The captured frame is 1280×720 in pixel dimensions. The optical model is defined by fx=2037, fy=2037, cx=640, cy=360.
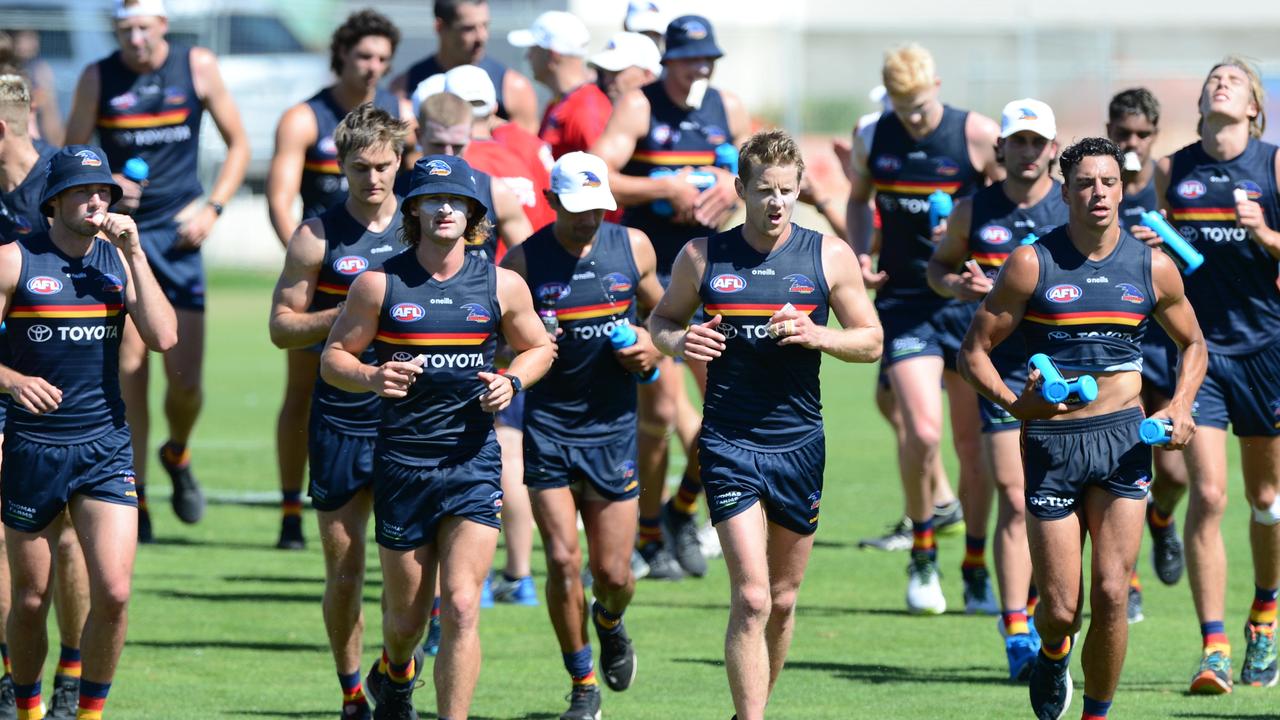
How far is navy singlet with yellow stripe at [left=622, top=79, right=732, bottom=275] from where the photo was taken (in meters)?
11.3

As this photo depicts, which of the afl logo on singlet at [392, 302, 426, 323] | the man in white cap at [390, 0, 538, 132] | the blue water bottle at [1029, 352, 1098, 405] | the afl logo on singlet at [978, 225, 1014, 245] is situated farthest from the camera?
the man in white cap at [390, 0, 538, 132]

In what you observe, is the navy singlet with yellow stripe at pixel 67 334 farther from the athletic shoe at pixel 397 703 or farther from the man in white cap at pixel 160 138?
the man in white cap at pixel 160 138

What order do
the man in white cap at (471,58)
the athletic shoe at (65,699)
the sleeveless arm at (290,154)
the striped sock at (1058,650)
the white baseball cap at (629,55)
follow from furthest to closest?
the man in white cap at (471,58) < the white baseball cap at (629,55) < the sleeveless arm at (290,154) < the athletic shoe at (65,699) < the striped sock at (1058,650)

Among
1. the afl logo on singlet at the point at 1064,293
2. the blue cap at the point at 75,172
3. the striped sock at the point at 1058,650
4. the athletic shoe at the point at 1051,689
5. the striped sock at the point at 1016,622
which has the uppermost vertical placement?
the blue cap at the point at 75,172

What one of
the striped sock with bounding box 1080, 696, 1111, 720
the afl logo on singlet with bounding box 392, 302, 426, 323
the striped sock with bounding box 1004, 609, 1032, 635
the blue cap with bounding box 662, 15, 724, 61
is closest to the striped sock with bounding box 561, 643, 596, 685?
the afl logo on singlet with bounding box 392, 302, 426, 323

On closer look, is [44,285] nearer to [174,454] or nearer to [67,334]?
[67,334]

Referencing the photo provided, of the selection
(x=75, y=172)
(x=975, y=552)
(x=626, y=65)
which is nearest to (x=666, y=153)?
(x=626, y=65)

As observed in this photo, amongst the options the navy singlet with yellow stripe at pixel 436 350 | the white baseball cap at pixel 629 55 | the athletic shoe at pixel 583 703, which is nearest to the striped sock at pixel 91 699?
the navy singlet with yellow stripe at pixel 436 350

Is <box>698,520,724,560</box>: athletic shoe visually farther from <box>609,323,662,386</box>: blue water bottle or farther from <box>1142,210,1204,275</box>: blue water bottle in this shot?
<box>1142,210,1204,275</box>: blue water bottle

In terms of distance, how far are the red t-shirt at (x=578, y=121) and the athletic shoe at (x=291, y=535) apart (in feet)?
9.26

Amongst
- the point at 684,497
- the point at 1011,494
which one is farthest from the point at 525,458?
the point at 684,497

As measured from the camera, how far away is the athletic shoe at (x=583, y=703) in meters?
8.41

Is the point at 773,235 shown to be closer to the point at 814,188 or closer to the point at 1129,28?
the point at 814,188

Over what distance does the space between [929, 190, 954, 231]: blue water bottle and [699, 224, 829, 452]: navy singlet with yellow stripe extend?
2626mm
